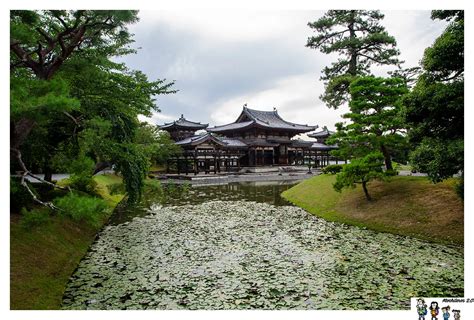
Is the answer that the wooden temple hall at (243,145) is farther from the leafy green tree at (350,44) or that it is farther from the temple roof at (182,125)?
the leafy green tree at (350,44)

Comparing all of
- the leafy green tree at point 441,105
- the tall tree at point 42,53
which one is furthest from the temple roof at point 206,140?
the leafy green tree at point 441,105

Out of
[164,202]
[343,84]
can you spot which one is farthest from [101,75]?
[343,84]

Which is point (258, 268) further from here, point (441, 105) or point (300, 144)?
point (300, 144)

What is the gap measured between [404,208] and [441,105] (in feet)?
14.2

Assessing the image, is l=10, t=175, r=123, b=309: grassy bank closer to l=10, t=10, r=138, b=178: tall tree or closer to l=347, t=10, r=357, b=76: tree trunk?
l=10, t=10, r=138, b=178: tall tree

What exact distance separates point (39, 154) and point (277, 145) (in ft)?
112

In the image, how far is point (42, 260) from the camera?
6.60 metres

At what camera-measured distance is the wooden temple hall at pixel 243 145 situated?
34094 mm

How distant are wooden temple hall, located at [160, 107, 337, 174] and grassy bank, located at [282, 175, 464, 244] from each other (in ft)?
66.9

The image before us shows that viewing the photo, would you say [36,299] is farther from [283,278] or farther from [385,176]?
[385,176]
